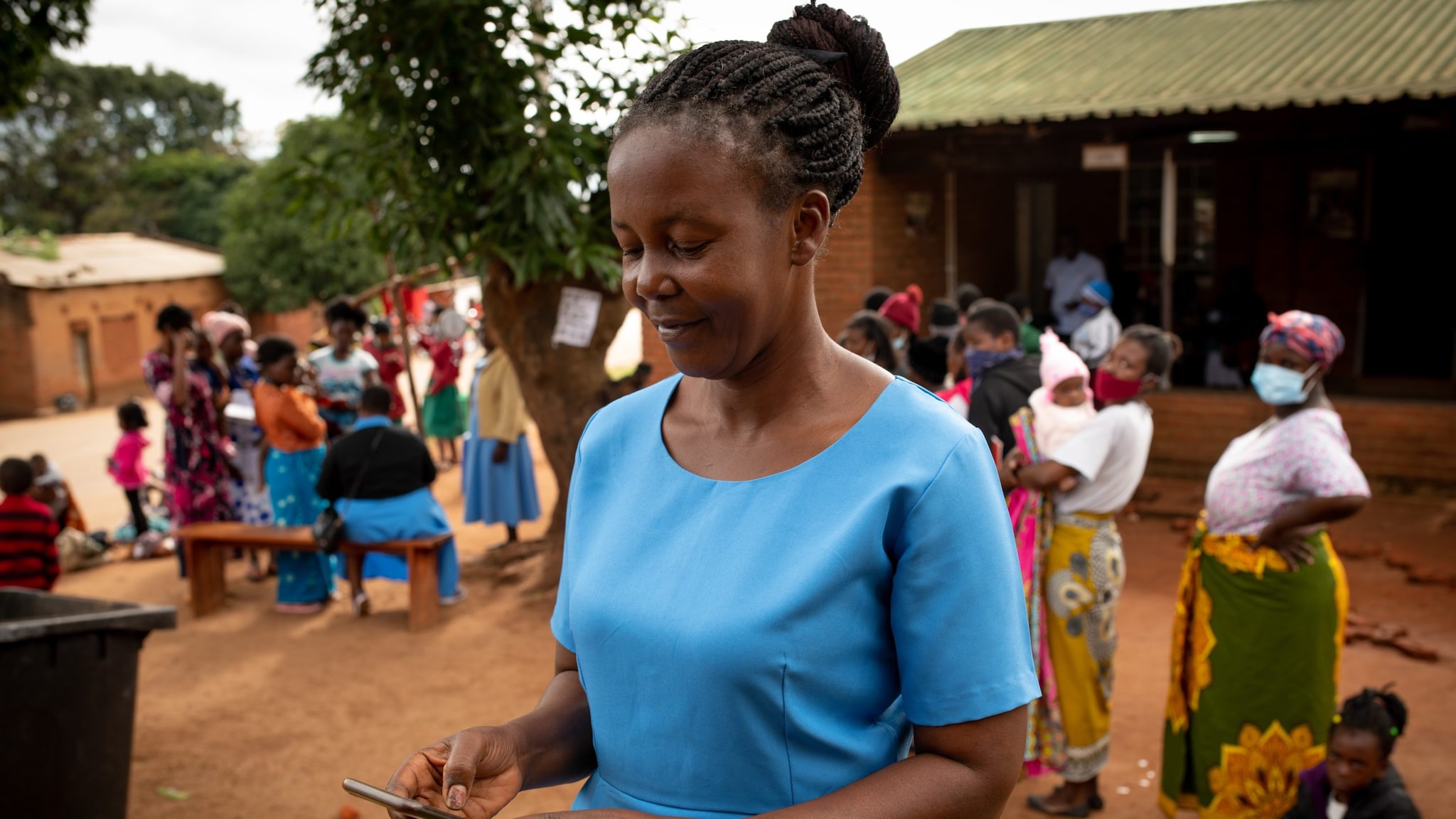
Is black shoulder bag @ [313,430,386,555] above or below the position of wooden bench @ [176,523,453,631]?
above

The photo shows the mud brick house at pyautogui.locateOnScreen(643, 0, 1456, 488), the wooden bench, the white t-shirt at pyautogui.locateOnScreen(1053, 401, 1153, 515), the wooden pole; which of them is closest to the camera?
the white t-shirt at pyautogui.locateOnScreen(1053, 401, 1153, 515)

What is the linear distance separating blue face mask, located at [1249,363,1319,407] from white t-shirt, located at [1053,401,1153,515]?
44cm

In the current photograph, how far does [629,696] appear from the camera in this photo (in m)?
1.32

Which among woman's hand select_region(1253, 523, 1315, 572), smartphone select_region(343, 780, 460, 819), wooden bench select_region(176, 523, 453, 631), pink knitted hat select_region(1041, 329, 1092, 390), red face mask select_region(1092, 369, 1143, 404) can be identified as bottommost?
wooden bench select_region(176, 523, 453, 631)

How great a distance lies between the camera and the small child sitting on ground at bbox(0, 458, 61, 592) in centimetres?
540

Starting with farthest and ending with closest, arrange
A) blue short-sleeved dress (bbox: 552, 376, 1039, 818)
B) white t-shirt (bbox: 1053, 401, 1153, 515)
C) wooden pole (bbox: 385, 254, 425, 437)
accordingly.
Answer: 1. wooden pole (bbox: 385, 254, 425, 437)
2. white t-shirt (bbox: 1053, 401, 1153, 515)
3. blue short-sleeved dress (bbox: 552, 376, 1039, 818)

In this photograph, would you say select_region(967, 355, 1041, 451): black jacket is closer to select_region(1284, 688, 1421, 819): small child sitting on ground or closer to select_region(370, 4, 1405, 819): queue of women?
select_region(1284, 688, 1421, 819): small child sitting on ground

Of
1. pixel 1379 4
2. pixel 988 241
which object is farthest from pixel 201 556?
pixel 1379 4

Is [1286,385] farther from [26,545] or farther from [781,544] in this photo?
[26,545]

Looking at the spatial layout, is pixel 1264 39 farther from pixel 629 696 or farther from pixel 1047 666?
pixel 629 696

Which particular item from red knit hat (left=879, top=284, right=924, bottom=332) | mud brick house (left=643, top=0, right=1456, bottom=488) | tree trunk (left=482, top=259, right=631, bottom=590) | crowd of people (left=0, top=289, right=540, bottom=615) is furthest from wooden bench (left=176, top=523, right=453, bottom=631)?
mud brick house (left=643, top=0, right=1456, bottom=488)

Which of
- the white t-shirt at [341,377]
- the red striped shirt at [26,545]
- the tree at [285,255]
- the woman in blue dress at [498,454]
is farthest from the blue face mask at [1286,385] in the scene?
the tree at [285,255]

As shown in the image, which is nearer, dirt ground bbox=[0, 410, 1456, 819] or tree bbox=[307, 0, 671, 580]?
dirt ground bbox=[0, 410, 1456, 819]

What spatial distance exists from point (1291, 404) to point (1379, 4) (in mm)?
9057
